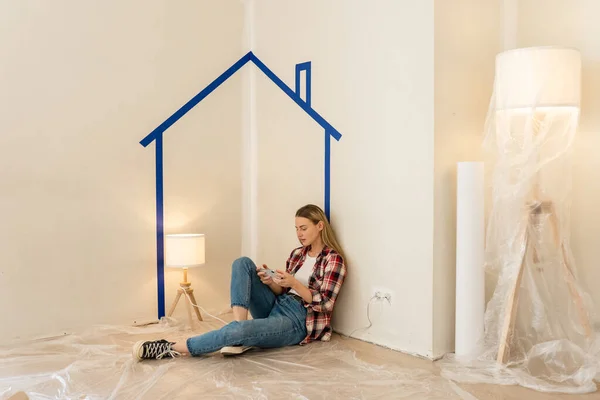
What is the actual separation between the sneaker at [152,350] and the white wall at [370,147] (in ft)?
3.08

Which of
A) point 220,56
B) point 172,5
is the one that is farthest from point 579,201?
point 172,5

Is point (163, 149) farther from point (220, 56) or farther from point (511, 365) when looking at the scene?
point (511, 365)

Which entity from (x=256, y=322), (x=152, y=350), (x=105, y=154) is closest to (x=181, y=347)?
(x=152, y=350)

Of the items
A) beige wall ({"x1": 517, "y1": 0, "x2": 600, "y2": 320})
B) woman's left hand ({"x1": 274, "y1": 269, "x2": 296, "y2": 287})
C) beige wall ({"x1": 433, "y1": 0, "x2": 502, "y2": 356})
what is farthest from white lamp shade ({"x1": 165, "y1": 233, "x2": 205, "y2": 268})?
beige wall ({"x1": 517, "y1": 0, "x2": 600, "y2": 320})

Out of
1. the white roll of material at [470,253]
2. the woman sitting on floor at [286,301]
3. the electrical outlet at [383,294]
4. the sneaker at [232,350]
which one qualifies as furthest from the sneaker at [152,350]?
the white roll of material at [470,253]

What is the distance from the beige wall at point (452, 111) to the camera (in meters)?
2.64

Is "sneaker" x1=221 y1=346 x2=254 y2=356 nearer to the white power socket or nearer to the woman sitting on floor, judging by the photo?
the woman sitting on floor

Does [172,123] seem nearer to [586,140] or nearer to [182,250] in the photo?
[182,250]

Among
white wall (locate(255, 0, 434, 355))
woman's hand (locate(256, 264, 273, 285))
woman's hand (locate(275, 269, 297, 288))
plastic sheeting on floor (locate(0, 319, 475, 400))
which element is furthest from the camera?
woman's hand (locate(256, 264, 273, 285))

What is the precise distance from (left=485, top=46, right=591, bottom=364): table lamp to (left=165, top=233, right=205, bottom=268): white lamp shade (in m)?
1.59

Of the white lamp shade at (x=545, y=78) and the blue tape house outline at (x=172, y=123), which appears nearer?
the white lamp shade at (x=545, y=78)

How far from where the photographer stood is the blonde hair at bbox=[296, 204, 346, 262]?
3.04 m

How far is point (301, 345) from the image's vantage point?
9.34 ft

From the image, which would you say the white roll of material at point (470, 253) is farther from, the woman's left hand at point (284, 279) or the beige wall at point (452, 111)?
the woman's left hand at point (284, 279)
